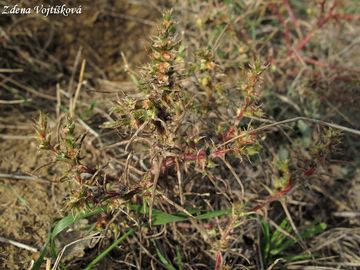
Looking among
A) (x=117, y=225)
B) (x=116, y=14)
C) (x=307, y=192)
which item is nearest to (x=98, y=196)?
(x=117, y=225)

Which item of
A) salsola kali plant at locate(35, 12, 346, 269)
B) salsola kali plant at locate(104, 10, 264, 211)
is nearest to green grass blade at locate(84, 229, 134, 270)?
salsola kali plant at locate(35, 12, 346, 269)

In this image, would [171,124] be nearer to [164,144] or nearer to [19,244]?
[164,144]

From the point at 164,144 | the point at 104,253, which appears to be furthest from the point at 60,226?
the point at 164,144

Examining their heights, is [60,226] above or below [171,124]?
below

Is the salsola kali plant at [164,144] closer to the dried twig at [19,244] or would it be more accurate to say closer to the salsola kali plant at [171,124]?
the salsola kali plant at [171,124]

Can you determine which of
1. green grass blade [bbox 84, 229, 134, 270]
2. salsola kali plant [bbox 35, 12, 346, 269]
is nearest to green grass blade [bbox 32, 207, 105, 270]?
salsola kali plant [bbox 35, 12, 346, 269]

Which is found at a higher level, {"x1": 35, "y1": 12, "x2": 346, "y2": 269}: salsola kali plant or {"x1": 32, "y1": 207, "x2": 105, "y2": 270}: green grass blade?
{"x1": 35, "y1": 12, "x2": 346, "y2": 269}: salsola kali plant

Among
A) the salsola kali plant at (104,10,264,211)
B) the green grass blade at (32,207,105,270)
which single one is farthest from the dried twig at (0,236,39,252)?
the salsola kali plant at (104,10,264,211)

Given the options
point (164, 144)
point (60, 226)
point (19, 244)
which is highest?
point (164, 144)

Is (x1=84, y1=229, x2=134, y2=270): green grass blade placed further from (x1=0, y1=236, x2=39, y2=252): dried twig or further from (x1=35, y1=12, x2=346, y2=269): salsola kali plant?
(x1=0, y1=236, x2=39, y2=252): dried twig

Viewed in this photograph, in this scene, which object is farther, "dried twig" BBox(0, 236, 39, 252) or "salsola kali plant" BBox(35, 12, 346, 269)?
"dried twig" BBox(0, 236, 39, 252)

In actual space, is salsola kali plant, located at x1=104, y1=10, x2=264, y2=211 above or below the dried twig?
above

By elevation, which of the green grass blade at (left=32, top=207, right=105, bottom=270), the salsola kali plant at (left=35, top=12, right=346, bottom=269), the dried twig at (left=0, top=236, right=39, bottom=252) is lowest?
the dried twig at (left=0, top=236, right=39, bottom=252)
